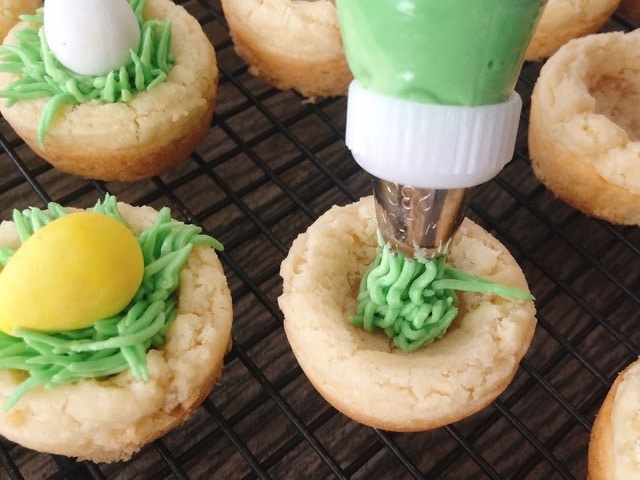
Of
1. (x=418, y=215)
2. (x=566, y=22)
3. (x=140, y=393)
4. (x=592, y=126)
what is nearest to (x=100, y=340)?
(x=140, y=393)

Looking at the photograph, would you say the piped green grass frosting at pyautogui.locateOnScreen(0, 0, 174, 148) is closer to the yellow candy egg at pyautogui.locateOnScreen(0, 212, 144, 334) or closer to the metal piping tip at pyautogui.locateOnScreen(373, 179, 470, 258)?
the yellow candy egg at pyautogui.locateOnScreen(0, 212, 144, 334)

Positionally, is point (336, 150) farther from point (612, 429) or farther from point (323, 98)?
point (612, 429)

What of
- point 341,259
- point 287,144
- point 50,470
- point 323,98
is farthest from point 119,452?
point 323,98

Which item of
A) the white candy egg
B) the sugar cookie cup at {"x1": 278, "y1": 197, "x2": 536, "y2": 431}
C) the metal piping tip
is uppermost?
the metal piping tip

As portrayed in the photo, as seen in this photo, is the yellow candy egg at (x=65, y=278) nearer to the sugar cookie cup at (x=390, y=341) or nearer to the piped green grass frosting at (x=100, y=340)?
the piped green grass frosting at (x=100, y=340)

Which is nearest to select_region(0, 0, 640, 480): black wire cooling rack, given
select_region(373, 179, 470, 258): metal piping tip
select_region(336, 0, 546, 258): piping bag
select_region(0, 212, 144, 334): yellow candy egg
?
select_region(0, 212, 144, 334): yellow candy egg

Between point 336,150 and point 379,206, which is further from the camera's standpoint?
point 336,150

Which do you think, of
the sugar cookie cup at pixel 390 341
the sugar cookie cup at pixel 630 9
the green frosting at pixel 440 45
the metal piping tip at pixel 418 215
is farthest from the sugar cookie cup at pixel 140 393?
the sugar cookie cup at pixel 630 9
